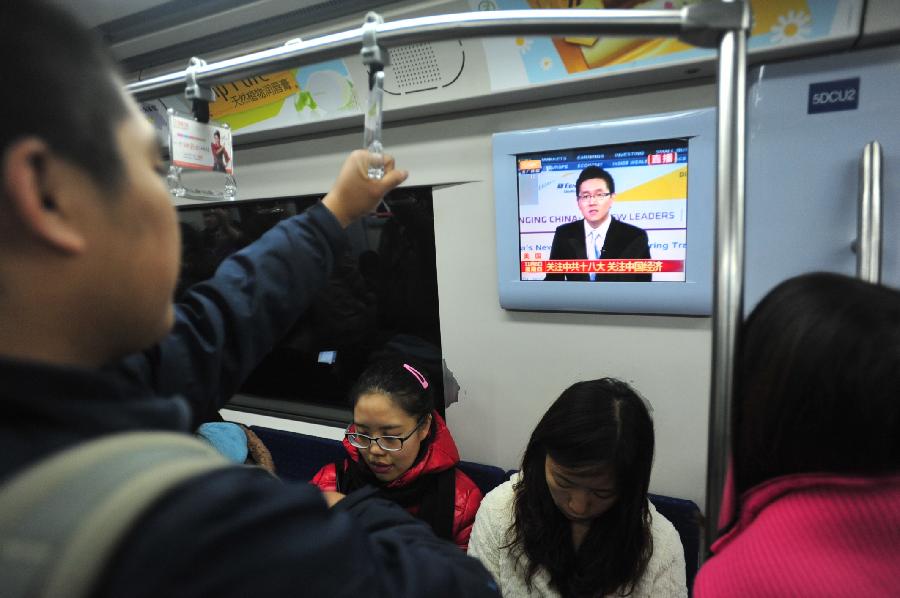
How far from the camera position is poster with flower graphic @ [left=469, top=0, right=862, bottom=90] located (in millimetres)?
1400

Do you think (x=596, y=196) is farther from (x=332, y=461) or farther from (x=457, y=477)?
(x=332, y=461)

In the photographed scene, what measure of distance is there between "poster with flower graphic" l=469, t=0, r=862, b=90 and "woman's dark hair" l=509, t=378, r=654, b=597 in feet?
3.35

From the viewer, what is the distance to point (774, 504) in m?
0.67

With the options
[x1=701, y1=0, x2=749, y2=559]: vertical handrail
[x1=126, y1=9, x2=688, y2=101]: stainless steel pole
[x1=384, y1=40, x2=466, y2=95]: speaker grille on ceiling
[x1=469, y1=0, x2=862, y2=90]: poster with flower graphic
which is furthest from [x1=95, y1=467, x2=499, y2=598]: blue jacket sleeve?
[x1=384, y1=40, x2=466, y2=95]: speaker grille on ceiling

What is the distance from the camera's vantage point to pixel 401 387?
6.66 feet

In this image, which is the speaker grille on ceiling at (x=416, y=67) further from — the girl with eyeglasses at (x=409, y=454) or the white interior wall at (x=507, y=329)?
the girl with eyeglasses at (x=409, y=454)

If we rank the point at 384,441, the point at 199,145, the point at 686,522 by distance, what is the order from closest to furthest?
the point at 199,145, the point at 686,522, the point at 384,441

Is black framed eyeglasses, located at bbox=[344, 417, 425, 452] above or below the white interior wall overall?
below

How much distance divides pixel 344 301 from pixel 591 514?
1.70m

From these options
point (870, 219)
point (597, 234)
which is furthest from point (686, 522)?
point (870, 219)

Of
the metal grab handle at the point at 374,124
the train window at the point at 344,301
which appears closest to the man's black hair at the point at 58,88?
the metal grab handle at the point at 374,124

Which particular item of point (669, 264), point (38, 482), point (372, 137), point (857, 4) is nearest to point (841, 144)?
point (857, 4)

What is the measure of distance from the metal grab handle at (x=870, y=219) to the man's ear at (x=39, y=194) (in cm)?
115

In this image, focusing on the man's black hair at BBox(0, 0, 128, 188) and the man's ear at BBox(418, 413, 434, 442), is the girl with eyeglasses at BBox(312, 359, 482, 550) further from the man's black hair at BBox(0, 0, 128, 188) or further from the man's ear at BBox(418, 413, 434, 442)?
the man's black hair at BBox(0, 0, 128, 188)
